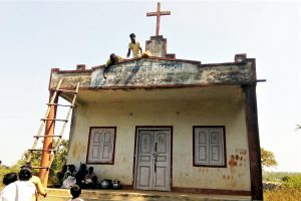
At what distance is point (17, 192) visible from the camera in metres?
3.83

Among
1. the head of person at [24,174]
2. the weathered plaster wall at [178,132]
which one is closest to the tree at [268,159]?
the weathered plaster wall at [178,132]

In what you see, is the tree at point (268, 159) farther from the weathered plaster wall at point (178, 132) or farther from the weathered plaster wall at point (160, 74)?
the weathered plaster wall at point (160, 74)

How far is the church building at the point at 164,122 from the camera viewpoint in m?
8.43

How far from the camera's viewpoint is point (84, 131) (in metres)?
10.9

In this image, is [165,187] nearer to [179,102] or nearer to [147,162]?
[147,162]

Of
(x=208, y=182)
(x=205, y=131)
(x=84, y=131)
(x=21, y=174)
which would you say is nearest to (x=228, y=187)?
(x=208, y=182)

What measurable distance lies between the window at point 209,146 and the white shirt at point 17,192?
21.8ft

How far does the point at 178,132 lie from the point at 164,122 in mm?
616

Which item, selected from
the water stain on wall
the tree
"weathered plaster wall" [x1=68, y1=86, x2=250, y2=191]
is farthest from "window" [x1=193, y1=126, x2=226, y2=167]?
the tree

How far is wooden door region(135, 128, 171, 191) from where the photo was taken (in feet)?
32.1

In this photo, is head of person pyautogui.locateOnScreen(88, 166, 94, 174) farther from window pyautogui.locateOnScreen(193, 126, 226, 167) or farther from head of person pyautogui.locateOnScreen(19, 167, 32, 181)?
head of person pyautogui.locateOnScreen(19, 167, 32, 181)

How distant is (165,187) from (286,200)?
14.1ft

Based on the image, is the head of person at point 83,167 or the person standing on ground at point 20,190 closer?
the person standing on ground at point 20,190

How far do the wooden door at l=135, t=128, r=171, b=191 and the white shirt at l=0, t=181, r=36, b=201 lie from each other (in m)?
6.26
